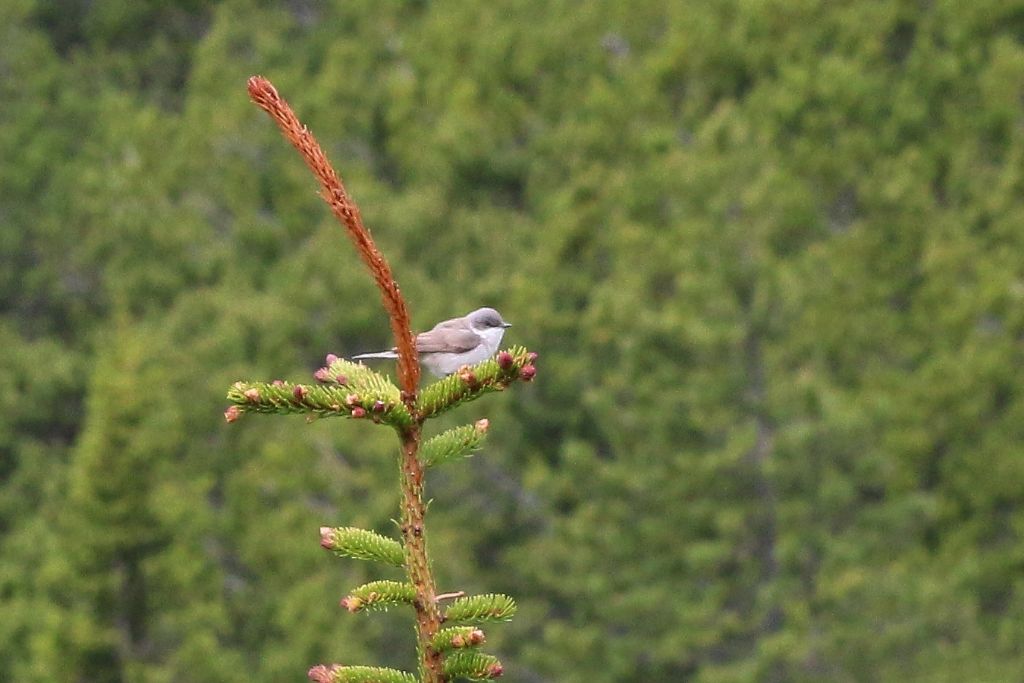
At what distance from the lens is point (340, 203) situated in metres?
3.72

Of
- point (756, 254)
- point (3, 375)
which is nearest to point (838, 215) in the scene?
point (756, 254)

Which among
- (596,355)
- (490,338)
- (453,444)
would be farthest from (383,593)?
(596,355)

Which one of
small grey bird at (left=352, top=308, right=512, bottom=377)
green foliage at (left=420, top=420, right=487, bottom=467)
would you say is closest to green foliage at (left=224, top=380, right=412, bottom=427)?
green foliage at (left=420, top=420, right=487, bottom=467)

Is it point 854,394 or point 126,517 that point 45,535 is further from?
point 854,394

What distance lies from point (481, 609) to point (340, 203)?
92cm

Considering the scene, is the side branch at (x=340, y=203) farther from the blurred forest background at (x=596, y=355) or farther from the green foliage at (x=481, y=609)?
the blurred forest background at (x=596, y=355)

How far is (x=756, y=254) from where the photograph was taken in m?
32.2

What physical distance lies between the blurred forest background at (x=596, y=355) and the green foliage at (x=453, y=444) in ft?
77.1

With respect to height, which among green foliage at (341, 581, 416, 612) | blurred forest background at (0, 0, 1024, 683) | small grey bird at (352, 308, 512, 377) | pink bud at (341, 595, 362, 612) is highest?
blurred forest background at (0, 0, 1024, 683)

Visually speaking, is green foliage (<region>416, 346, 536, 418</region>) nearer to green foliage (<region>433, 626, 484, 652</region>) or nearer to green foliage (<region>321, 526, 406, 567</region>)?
green foliage (<region>321, 526, 406, 567</region>)

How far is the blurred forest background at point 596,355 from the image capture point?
98.7ft

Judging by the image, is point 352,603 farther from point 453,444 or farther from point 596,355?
point 596,355

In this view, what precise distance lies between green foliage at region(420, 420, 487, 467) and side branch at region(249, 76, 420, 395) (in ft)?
0.95

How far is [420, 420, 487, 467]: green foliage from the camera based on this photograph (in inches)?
168
